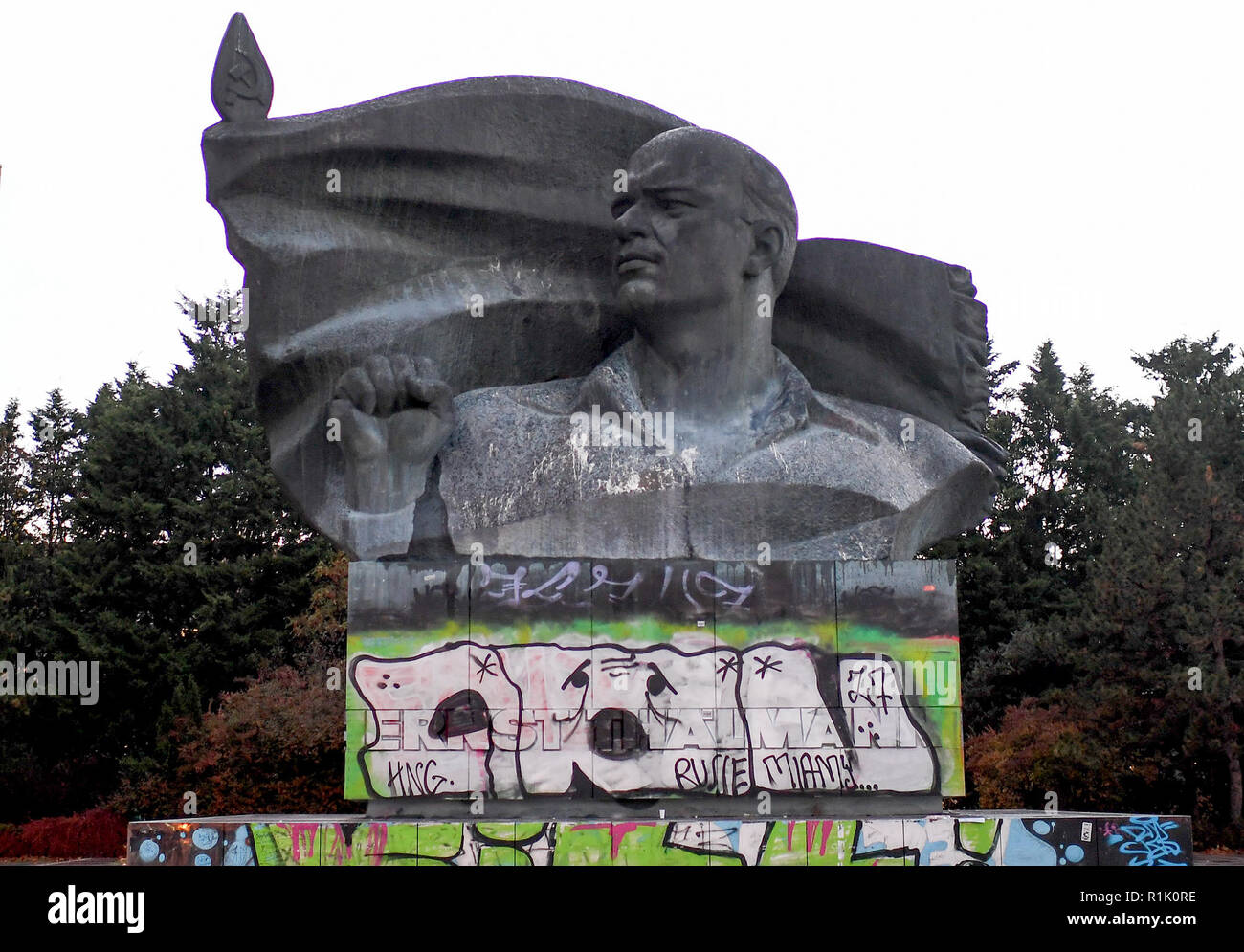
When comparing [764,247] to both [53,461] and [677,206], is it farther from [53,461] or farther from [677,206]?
[53,461]

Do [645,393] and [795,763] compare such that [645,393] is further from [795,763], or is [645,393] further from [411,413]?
[795,763]

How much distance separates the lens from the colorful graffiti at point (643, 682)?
28.1 feet

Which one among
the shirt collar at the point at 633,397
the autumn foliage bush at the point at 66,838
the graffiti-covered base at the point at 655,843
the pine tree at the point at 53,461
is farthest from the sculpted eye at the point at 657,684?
the pine tree at the point at 53,461

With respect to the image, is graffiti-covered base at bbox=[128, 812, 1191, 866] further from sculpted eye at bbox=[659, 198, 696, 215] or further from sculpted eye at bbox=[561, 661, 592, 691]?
sculpted eye at bbox=[659, 198, 696, 215]

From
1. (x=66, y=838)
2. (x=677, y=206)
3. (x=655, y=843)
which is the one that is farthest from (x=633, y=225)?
(x=66, y=838)

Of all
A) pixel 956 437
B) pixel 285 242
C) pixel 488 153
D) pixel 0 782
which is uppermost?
pixel 488 153

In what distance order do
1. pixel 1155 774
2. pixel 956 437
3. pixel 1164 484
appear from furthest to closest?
pixel 1164 484, pixel 1155 774, pixel 956 437

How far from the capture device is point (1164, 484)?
27.7 meters

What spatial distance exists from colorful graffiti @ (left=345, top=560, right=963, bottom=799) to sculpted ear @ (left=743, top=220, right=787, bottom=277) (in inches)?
86.2

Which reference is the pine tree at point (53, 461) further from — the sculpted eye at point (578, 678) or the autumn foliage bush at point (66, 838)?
the sculpted eye at point (578, 678)

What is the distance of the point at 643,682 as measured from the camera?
868 centimetres

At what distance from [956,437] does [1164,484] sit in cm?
1922

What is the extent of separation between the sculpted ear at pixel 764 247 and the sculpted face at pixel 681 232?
0.18 meters

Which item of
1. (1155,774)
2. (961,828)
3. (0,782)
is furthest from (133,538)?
(961,828)
